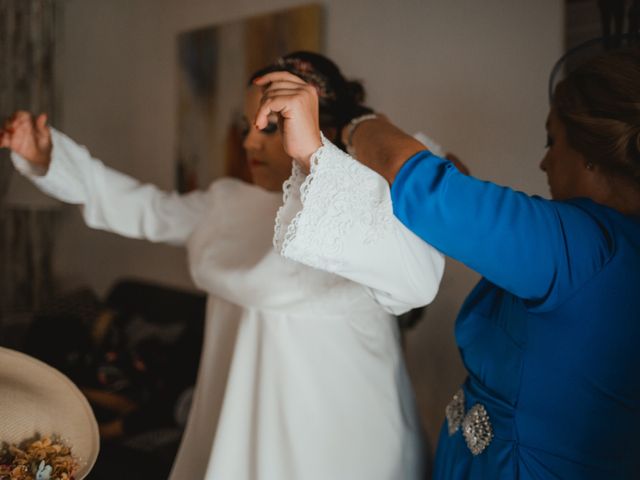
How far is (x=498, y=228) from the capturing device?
0.55 metres

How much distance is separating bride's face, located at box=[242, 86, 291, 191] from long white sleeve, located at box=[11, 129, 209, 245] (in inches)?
10.6

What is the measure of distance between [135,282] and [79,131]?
97 centimetres

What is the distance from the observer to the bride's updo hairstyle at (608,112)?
26.0 inches

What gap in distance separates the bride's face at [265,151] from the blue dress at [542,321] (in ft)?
1.57

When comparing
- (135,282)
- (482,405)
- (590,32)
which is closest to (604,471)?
(482,405)

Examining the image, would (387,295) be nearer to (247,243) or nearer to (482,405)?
(482,405)

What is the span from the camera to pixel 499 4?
1335 mm

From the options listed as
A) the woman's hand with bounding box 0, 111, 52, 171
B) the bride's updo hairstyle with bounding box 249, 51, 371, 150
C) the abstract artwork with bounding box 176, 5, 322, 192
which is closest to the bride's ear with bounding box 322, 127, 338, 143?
the bride's updo hairstyle with bounding box 249, 51, 371, 150

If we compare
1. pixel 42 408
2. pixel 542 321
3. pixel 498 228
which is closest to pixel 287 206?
pixel 498 228

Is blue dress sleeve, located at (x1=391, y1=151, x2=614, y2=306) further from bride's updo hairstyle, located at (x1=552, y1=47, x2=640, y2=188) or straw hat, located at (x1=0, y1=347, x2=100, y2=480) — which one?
straw hat, located at (x1=0, y1=347, x2=100, y2=480)

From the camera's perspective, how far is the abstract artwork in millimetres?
1956

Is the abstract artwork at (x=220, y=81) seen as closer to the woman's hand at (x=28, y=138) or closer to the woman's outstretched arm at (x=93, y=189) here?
the woman's outstretched arm at (x=93, y=189)

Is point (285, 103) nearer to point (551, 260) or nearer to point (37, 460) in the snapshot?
point (551, 260)

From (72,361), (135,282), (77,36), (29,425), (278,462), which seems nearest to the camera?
(29,425)
